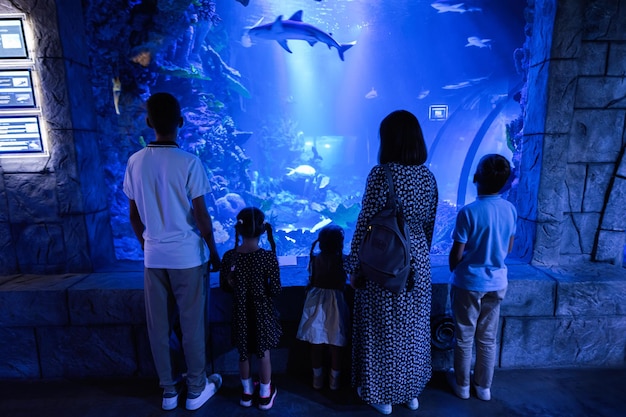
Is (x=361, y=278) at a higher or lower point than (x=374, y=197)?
lower

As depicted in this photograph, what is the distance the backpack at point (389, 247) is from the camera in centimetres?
167

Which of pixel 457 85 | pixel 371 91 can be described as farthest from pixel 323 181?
pixel 457 85

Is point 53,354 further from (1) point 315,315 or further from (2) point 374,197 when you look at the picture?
(2) point 374,197

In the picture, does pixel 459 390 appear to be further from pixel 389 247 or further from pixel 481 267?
pixel 389 247

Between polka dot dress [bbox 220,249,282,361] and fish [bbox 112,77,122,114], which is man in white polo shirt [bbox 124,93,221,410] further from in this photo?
fish [bbox 112,77,122,114]

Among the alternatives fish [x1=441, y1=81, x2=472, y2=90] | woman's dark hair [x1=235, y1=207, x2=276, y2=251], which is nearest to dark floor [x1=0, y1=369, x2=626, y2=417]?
woman's dark hair [x1=235, y1=207, x2=276, y2=251]

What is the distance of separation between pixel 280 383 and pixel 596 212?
3.18 metres

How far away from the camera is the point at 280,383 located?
2.51 metres

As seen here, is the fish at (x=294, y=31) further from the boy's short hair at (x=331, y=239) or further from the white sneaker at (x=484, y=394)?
the white sneaker at (x=484, y=394)

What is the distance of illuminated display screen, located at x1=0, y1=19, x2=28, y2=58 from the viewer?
8.04ft

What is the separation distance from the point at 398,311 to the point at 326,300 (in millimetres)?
537

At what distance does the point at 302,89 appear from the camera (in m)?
35.8

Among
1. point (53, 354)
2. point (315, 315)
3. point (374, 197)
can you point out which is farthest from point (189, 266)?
point (53, 354)

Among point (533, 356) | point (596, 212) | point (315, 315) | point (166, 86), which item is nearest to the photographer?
point (315, 315)
